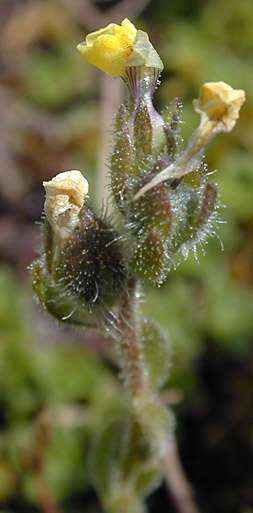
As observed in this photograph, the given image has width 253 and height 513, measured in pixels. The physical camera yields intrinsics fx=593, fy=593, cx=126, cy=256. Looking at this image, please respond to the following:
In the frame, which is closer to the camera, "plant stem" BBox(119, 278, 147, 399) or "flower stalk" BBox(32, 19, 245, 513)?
"flower stalk" BBox(32, 19, 245, 513)

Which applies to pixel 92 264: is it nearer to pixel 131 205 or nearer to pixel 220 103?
pixel 131 205

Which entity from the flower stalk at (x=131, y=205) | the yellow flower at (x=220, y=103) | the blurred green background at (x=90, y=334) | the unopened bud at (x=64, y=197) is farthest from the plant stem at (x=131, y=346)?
the yellow flower at (x=220, y=103)

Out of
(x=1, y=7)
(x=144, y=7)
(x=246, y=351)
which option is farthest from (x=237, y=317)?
(x=1, y=7)

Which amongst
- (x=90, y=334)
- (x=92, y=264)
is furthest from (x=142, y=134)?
(x=90, y=334)

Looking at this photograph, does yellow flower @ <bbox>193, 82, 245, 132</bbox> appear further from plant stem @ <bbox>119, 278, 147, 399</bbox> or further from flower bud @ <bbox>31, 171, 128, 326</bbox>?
plant stem @ <bbox>119, 278, 147, 399</bbox>

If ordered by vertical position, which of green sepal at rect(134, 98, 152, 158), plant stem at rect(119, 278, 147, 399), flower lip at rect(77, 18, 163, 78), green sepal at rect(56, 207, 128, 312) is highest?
flower lip at rect(77, 18, 163, 78)

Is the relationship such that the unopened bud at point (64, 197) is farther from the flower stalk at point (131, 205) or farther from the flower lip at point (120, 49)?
the flower lip at point (120, 49)

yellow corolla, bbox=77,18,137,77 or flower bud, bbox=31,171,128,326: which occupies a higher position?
yellow corolla, bbox=77,18,137,77

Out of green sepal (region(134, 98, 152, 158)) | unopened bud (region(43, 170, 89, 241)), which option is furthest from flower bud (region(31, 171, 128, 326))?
green sepal (region(134, 98, 152, 158))
